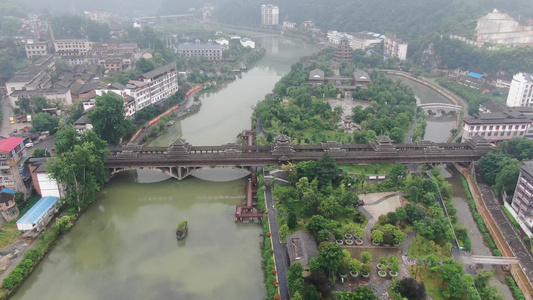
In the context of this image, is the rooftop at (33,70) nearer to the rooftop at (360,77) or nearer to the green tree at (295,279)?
the rooftop at (360,77)

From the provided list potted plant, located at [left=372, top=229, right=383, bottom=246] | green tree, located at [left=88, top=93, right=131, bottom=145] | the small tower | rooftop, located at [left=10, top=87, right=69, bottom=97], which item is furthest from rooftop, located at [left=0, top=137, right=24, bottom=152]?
the small tower

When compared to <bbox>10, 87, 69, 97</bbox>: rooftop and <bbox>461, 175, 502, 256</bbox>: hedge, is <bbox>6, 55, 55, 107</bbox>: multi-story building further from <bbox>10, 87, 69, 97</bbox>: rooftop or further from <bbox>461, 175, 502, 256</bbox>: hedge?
<bbox>461, 175, 502, 256</bbox>: hedge

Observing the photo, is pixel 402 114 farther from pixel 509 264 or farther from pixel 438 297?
pixel 438 297

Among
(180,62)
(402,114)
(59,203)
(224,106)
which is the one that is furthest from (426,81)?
(59,203)

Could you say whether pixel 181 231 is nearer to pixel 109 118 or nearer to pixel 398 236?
pixel 398 236

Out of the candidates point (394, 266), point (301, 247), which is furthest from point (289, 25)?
point (394, 266)
